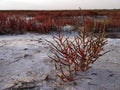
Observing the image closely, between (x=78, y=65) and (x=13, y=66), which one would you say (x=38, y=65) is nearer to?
(x=13, y=66)

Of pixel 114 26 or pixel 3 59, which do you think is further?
pixel 114 26

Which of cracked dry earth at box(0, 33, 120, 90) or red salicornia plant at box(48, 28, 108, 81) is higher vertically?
red salicornia plant at box(48, 28, 108, 81)

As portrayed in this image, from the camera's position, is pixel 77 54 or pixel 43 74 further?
pixel 43 74

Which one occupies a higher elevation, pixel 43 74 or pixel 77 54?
pixel 77 54

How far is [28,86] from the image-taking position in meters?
3.23

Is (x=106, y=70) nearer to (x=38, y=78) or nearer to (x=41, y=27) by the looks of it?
(x=38, y=78)

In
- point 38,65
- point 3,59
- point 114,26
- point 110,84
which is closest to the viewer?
point 110,84

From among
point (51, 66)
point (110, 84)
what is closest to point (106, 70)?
point (110, 84)

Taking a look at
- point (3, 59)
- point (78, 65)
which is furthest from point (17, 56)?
point (78, 65)

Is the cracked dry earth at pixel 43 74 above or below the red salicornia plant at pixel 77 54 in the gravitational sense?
below

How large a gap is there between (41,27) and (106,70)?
5.04 meters

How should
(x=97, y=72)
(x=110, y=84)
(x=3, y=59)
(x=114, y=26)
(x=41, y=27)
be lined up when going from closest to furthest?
1. (x=110, y=84)
2. (x=97, y=72)
3. (x=3, y=59)
4. (x=41, y=27)
5. (x=114, y=26)

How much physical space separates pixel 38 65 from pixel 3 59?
→ 0.66 metres

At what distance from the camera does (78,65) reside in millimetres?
3391
